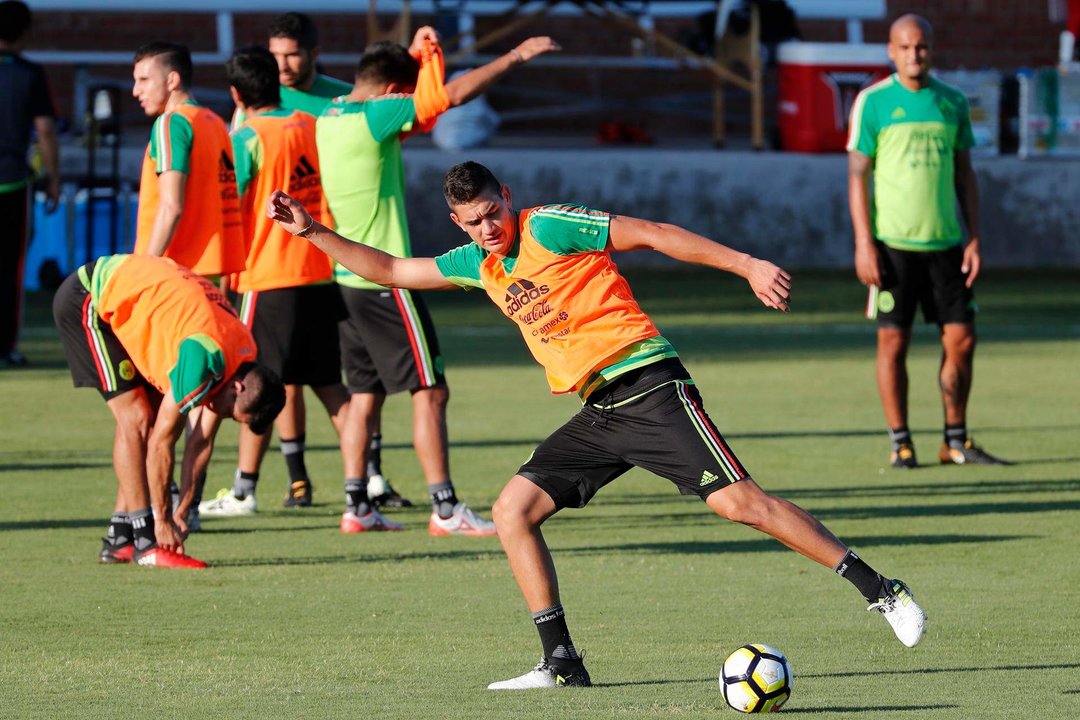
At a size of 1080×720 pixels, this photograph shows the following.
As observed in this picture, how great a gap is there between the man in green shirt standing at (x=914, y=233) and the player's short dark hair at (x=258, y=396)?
15.1 ft

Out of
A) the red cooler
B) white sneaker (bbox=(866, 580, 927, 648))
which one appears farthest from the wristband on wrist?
the red cooler

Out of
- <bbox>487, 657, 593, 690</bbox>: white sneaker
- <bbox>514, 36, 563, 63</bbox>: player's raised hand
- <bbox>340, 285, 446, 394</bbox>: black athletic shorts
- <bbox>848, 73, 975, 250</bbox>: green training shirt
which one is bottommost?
<bbox>487, 657, 593, 690</bbox>: white sneaker

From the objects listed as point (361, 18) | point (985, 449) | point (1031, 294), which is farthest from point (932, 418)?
point (361, 18)

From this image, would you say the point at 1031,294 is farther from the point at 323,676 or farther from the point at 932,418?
the point at 323,676

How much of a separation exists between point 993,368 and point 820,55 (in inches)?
383

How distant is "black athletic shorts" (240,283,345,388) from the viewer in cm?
960

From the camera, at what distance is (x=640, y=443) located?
21.0ft

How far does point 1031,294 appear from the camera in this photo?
22.4m

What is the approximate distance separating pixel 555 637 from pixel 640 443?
70 cm

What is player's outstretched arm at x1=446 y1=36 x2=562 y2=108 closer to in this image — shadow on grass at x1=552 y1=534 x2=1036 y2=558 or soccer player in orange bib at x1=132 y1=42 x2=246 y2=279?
soccer player in orange bib at x1=132 y1=42 x2=246 y2=279

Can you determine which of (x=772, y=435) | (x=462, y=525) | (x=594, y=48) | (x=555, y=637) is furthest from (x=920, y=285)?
(x=594, y=48)

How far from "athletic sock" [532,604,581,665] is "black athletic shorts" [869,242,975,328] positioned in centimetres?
576

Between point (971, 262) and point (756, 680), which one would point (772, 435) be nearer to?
point (971, 262)

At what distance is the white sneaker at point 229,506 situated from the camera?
993 centimetres
